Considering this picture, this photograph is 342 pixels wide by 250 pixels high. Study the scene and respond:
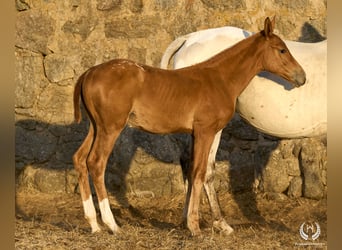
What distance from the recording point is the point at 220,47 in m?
5.07

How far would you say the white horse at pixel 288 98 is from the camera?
4.85 metres

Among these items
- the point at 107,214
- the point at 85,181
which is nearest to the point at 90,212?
the point at 107,214

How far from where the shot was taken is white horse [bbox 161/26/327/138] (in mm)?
4852

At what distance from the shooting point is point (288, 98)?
4.86 m

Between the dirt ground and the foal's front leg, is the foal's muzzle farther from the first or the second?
the dirt ground

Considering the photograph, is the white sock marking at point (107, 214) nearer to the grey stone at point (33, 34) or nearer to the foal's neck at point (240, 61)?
the foal's neck at point (240, 61)

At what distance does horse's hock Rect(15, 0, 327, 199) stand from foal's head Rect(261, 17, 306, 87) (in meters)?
1.58

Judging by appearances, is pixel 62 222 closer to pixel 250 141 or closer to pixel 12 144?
pixel 250 141

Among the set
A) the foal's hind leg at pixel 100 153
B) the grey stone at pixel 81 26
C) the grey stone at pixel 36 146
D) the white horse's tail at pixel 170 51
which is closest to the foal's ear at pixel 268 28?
the white horse's tail at pixel 170 51

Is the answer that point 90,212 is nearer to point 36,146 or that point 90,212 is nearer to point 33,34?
point 36,146

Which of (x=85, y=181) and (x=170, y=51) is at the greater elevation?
(x=170, y=51)

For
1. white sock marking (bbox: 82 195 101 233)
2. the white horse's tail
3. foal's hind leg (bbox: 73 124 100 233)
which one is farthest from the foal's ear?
white sock marking (bbox: 82 195 101 233)

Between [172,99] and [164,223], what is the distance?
4.76ft

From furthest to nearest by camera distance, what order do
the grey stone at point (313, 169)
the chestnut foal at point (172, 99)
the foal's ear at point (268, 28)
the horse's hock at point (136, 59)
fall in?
the horse's hock at point (136, 59), the grey stone at point (313, 169), the foal's ear at point (268, 28), the chestnut foal at point (172, 99)
